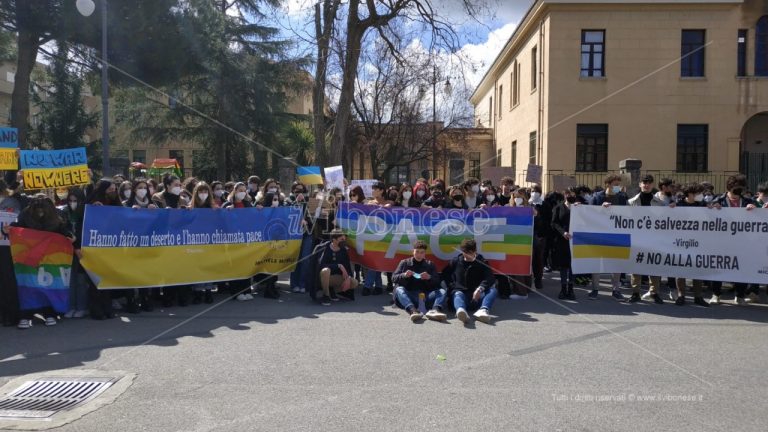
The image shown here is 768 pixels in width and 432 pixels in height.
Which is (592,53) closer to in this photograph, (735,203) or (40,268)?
(735,203)

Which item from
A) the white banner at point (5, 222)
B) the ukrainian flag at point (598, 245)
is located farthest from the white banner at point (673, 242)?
the white banner at point (5, 222)

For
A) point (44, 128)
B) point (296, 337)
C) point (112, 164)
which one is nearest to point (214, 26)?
point (112, 164)

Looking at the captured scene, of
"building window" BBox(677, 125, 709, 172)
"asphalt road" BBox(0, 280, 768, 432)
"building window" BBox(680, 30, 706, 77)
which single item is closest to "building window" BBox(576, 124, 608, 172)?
"building window" BBox(677, 125, 709, 172)

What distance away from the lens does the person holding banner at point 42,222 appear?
796 centimetres

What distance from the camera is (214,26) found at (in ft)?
83.7

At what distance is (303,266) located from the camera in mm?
10461

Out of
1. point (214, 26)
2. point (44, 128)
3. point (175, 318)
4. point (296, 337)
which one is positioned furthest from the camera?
point (44, 128)

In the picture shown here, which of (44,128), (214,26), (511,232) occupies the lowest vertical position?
(511,232)

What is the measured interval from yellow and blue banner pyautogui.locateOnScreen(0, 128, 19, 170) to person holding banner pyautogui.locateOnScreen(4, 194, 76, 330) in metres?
3.53

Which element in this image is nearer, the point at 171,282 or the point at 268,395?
the point at 268,395

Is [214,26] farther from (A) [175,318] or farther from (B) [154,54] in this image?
(A) [175,318]

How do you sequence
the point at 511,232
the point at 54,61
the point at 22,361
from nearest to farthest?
the point at 22,361 < the point at 511,232 < the point at 54,61

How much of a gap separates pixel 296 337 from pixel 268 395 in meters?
2.03

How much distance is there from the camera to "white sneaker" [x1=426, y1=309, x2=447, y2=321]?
7.92 m
